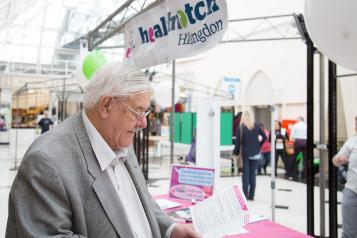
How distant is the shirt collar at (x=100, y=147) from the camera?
1.13 m

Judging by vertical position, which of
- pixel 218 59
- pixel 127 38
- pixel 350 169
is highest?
pixel 218 59

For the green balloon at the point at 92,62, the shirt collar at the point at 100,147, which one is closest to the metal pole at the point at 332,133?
the shirt collar at the point at 100,147

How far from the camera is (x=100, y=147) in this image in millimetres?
1144

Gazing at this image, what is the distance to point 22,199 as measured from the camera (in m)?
0.95

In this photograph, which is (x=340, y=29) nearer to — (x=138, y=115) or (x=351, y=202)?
(x=138, y=115)

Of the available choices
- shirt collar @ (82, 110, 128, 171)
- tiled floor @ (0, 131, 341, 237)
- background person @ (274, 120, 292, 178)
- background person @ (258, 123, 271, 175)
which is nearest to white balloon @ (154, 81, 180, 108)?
tiled floor @ (0, 131, 341, 237)

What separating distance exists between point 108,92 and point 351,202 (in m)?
2.44

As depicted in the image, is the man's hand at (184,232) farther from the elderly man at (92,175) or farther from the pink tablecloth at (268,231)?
the pink tablecloth at (268,231)

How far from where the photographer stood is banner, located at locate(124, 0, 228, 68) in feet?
6.84

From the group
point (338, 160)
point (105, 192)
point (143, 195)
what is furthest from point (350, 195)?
point (105, 192)

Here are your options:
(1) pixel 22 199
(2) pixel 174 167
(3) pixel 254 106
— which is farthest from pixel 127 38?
(3) pixel 254 106

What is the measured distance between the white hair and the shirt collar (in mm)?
70

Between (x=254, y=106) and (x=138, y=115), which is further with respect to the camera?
(x=254, y=106)

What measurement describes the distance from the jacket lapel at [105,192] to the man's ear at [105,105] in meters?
0.09
